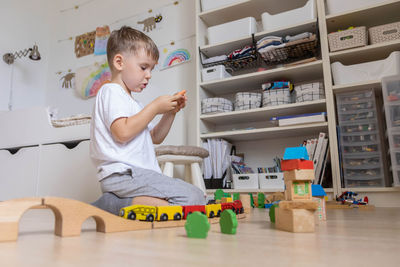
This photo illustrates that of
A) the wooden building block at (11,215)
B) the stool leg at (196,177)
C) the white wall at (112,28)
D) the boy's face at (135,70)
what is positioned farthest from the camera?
the white wall at (112,28)

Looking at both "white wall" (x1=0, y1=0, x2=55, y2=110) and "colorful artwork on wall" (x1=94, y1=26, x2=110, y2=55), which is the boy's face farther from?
"white wall" (x1=0, y1=0, x2=55, y2=110)

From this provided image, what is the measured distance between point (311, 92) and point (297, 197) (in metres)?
1.11

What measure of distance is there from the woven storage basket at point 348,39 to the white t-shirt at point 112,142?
1160 millimetres


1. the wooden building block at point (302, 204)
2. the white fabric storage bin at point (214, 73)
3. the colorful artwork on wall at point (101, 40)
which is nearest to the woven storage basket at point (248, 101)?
the white fabric storage bin at point (214, 73)

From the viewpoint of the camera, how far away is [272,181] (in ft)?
5.35

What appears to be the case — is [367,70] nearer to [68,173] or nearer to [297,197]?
[297,197]

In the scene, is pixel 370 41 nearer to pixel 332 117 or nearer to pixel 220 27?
pixel 332 117

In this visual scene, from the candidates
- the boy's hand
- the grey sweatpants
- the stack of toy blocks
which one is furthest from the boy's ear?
the stack of toy blocks

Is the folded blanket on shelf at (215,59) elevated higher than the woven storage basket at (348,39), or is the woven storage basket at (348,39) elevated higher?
the folded blanket on shelf at (215,59)

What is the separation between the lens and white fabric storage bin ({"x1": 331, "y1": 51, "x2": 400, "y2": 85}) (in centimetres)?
146

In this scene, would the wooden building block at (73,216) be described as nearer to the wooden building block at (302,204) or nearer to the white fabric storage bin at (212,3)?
the wooden building block at (302,204)

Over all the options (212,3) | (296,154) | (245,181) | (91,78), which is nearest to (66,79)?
(91,78)

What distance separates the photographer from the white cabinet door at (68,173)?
1624mm

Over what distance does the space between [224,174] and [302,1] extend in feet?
3.74
